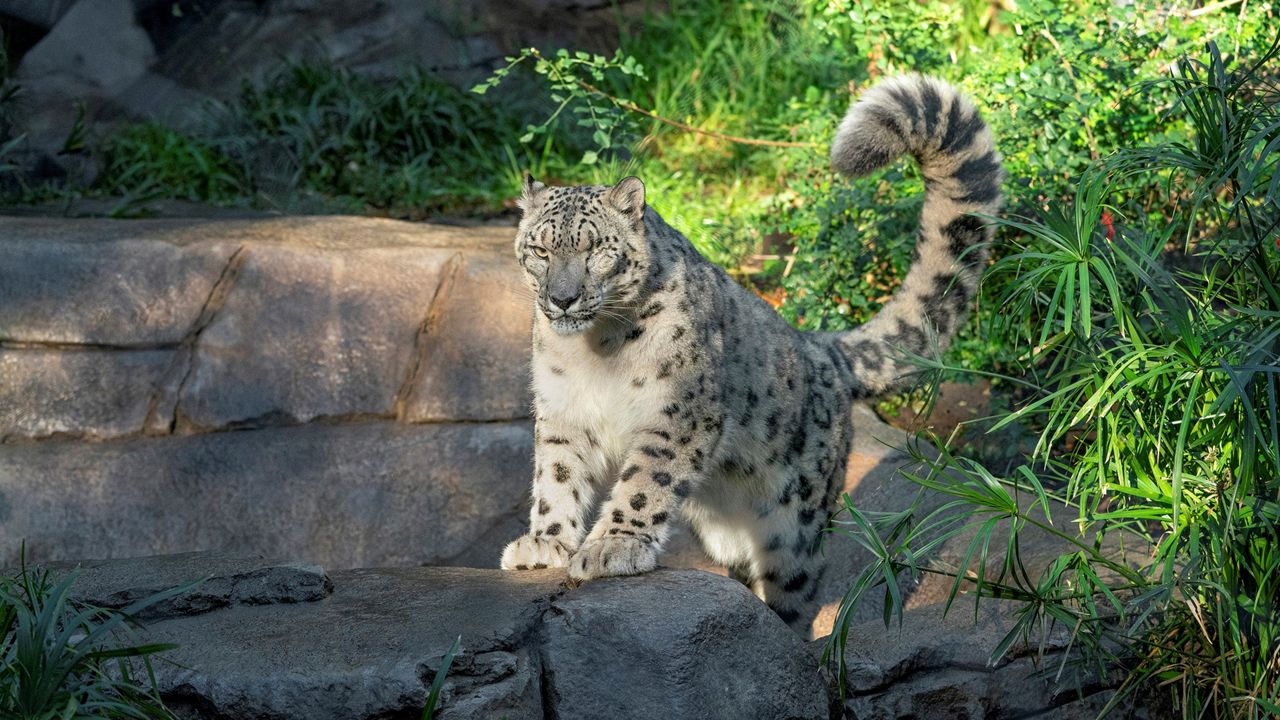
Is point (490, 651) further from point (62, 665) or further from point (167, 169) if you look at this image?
point (167, 169)

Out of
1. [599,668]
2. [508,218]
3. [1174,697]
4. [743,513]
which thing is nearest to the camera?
[599,668]

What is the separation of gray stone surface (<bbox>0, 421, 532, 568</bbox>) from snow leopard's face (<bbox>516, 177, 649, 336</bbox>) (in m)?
1.95

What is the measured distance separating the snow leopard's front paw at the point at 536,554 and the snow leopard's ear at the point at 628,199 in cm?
113

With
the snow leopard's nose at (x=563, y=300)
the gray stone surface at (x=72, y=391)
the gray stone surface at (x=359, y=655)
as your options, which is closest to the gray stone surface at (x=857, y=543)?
the snow leopard's nose at (x=563, y=300)

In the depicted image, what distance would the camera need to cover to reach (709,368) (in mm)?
4801

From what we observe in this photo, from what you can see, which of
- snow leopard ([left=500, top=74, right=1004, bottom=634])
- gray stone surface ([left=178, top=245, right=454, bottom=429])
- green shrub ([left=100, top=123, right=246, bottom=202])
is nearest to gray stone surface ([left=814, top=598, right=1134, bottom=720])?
snow leopard ([left=500, top=74, right=1004, bottom=634])

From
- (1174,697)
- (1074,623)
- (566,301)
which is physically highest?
(566,301)

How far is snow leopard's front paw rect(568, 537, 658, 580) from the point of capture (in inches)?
169

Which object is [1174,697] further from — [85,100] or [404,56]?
[85,100]

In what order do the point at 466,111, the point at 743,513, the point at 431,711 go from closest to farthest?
the point at 431,711, the point at 743,513, the point at 466,111

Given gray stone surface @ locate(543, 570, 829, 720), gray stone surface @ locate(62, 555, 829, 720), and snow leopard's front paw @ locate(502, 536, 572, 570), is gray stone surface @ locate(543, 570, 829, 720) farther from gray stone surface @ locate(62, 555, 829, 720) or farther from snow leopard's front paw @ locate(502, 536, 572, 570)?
snow leopard's front paw @ locate(502, 536, 572, 570)

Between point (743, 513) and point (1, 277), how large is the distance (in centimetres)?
376

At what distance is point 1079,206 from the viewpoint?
12.9 ft

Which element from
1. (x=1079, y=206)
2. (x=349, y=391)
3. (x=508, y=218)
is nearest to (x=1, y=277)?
(x=349, y=391)
